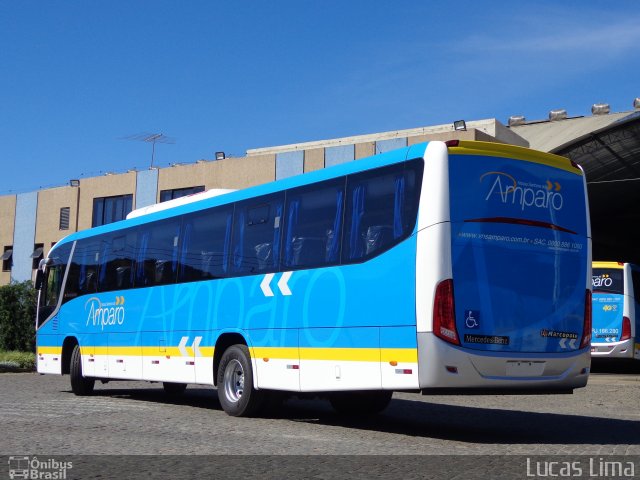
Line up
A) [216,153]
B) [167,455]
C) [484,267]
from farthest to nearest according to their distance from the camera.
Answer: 1. [216,153]
2. [484,267]
3. [167,455]

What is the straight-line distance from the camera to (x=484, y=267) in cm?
1015

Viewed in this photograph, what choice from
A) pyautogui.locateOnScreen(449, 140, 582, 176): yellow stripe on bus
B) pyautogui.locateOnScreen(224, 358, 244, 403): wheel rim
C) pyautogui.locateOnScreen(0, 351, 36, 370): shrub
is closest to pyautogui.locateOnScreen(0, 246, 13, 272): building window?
pyautogui.locateOnScreen(0, 351, 36, 370): shrub

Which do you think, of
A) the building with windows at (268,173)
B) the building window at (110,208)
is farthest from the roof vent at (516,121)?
the building window at (110,208)

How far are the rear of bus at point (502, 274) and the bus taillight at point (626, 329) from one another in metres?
16.4

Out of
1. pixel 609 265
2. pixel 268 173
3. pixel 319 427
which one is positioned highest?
pixel 268 173

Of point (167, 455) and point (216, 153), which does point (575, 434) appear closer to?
point (167, 455)

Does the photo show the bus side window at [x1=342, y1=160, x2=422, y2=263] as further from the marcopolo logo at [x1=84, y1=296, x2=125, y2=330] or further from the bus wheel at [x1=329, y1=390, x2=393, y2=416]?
the marcopolo logo at [x1=84, y1=296, x2=125, y2=330]

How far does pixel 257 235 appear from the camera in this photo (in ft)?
43.0

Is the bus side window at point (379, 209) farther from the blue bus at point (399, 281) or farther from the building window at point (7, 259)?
the building window at point (7, 259)

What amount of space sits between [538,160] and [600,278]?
57.2 feet

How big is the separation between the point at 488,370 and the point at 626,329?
18.0 meters

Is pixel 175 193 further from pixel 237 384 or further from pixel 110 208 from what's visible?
pixel 237 384

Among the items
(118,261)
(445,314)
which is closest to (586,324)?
(445,314)

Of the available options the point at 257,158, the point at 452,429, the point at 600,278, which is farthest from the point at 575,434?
the point at 257,158
